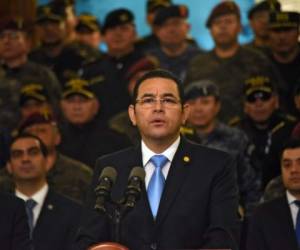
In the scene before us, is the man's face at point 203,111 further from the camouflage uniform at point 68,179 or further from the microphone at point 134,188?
the microphone at point 134,188

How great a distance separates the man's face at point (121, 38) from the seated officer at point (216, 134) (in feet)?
4.32

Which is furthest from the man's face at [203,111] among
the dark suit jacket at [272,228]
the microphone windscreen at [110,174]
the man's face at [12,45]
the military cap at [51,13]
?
the microphone windscreen at [110,174]

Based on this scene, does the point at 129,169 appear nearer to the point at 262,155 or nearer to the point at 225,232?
the point at 225,232

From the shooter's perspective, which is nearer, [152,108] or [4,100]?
[152,108]

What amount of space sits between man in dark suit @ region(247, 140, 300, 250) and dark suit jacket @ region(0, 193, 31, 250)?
1129 millimetres

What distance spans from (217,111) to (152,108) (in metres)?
2.87

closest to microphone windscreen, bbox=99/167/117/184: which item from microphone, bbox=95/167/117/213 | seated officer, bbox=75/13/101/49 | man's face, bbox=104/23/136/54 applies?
microphone, bbox=95/167/117/213

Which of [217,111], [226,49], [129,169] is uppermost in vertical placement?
[226,49]

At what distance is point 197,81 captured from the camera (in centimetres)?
755

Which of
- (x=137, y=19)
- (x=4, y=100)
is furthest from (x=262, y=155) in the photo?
(x=137, y=19)

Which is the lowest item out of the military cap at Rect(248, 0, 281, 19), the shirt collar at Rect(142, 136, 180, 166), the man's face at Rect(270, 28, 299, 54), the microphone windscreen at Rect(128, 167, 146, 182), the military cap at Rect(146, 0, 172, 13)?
Result: the microphone windscreen at Rect(128, 167, 146, 182)

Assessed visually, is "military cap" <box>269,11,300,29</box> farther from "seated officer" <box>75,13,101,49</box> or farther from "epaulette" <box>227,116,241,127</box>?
"seated officer" <box>75,13,101,49</box>

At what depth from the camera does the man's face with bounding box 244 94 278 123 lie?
23.1 feet

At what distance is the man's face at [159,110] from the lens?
4.17 metres
